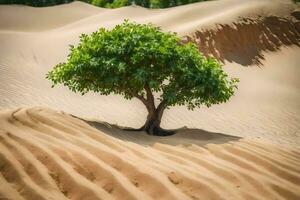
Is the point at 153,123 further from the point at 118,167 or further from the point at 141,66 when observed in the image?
the point at 118,167

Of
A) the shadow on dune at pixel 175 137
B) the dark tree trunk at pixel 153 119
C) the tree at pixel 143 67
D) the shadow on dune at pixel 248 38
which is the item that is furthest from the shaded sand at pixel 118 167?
the shadow on dune at pixel 248 38

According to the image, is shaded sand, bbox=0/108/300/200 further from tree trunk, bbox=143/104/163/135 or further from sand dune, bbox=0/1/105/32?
sand dune, bbox=0/1/105/32

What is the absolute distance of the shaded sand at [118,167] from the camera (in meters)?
2.91

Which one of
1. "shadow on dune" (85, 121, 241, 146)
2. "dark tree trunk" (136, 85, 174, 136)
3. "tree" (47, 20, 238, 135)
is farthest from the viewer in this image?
"dark tree trunk" (136, 85, 174, 136)

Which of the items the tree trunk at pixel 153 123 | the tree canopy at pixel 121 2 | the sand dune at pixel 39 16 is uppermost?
the tree canopy at pixel 121 2

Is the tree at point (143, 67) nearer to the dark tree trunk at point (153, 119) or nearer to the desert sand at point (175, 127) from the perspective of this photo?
the dark tree trunk at point (153, 119)

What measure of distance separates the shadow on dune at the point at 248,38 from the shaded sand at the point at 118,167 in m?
13.5

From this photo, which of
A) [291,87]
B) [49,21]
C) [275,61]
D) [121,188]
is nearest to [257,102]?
[291,87]

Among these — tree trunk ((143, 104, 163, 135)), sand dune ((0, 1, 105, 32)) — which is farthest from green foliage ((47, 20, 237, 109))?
sand dune ((0, 1, 105, 32))

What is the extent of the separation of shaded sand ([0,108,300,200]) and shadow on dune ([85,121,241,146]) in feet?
0.89

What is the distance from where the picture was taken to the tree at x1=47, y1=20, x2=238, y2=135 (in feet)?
19.1

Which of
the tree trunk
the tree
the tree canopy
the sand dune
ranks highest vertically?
the tree canopy

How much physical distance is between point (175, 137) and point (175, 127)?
3766mm

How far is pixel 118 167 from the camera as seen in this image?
3.43 meters
